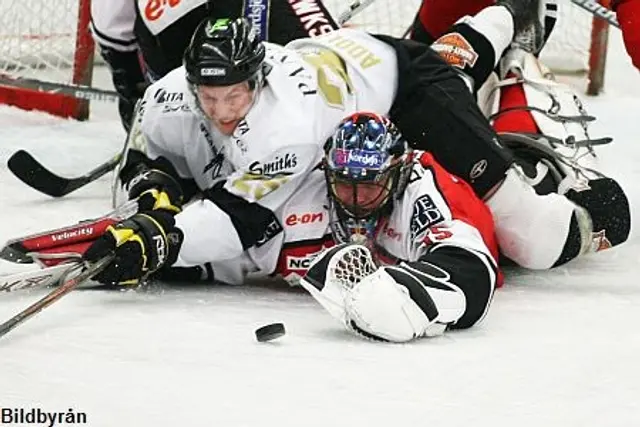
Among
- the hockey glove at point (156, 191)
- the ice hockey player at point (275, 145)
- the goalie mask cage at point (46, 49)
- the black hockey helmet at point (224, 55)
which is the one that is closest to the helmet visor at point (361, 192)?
the ice hockey player at point (275, 145)

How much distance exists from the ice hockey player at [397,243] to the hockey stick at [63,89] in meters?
1.74

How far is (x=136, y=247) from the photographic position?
273 centimetres

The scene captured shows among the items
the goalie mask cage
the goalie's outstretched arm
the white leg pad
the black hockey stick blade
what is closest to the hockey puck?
the goalie's outstretched arm

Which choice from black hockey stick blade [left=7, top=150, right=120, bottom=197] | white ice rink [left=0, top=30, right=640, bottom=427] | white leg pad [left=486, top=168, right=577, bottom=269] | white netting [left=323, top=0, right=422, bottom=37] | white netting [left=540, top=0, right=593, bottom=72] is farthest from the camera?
white netting [left=540, top=0, right=593, bottom=72]

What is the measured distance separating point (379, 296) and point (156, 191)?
712mm

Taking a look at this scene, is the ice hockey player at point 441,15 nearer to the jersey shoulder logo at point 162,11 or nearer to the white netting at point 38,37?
the jersey shoulder logo at point 162,11

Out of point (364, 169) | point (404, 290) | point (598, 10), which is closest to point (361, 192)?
point (364, 169)

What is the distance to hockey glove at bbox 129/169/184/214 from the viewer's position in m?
2.96

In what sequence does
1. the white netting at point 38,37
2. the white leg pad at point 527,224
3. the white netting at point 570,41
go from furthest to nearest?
the white netting at point 570,41 < the white netting at point 38,37 < the white leg pad at point 527,224

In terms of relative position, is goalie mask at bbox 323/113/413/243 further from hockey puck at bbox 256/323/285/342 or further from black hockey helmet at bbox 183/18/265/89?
hockey puck at bbox 256/323/285/342

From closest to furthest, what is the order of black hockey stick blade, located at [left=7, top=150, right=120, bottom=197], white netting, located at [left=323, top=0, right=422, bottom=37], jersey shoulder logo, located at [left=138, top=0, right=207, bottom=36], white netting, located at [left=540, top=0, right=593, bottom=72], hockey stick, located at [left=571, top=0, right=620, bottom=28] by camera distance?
jersey shoulder logo, located at [left=138, top=0, right=207, bottom=36] < black hockey stick blade, located at [left=7, top=150, right=120, bottom=197] < hockey stick, located at [left=571, top=0, right=620, bottom=28] < white netting, located at [left=323, top=0, right=422, bottom=37] < white netting, located at [left=540, top=0, right=593, bottom=72]

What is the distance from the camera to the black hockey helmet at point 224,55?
277cm

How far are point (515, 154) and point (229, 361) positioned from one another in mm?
1286

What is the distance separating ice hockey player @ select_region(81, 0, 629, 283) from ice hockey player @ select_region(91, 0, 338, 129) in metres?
0.49
